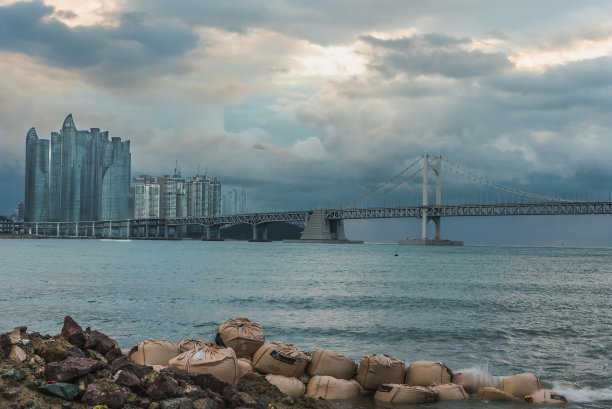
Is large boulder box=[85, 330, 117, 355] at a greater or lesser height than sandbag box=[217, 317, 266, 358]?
greater

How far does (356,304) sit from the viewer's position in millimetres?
21312

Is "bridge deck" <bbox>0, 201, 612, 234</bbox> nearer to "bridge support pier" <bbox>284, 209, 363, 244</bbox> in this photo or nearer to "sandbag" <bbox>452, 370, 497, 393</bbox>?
"bridge support pier" <bbox>284, 209, 363, 244</bbox>

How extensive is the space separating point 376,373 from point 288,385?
1263 millimetres

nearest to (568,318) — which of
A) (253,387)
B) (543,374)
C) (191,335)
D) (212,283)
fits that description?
(543,374)

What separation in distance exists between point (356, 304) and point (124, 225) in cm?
17563

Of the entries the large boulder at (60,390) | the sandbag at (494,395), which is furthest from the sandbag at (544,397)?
the large boulder at (60,390)

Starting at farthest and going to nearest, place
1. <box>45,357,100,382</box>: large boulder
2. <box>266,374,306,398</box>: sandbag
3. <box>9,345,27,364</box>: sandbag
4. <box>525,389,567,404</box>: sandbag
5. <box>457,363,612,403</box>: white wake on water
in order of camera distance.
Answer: <box>457,363,612,403</box>: white wake on water, <box>525,389,567,404</box>: sandbag, <box>266,374,306,398</box>: sandbag, <box>9,345,27,364</box>: sandbag, <box>45,357,100,382</box>: large boulder

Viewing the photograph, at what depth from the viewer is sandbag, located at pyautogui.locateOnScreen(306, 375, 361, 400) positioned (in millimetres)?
7848

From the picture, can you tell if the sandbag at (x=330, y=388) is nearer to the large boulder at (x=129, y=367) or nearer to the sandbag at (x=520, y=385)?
the sandbag at (x=520, y=385)

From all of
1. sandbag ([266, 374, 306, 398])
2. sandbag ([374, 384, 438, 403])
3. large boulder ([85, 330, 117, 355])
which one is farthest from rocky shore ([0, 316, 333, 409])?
sandbag ([374, 384, 438, 403])

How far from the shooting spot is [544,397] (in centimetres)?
829

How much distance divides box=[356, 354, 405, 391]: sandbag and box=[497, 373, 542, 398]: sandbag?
5.21ft

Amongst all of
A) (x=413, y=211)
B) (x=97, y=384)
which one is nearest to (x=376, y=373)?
(x=97, y=384)

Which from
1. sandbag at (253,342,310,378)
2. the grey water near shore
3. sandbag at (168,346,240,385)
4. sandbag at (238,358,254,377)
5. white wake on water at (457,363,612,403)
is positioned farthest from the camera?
the grey water near shore
